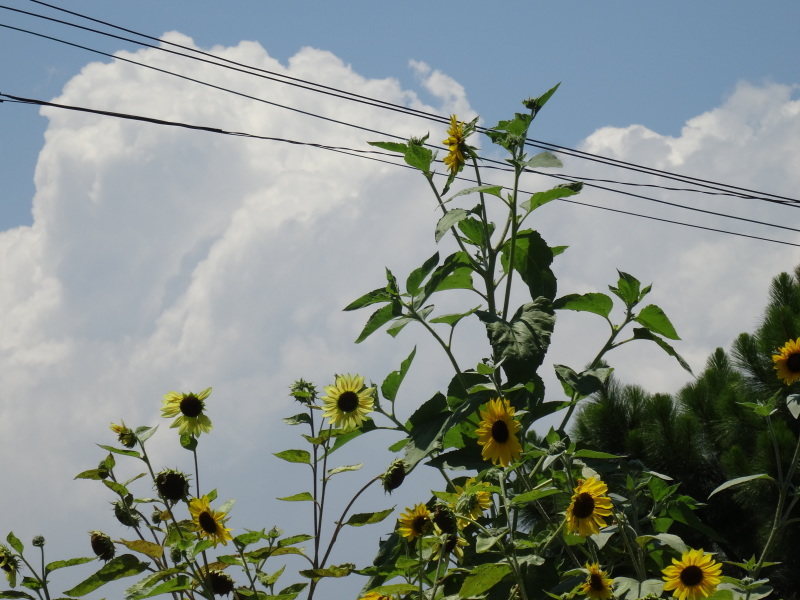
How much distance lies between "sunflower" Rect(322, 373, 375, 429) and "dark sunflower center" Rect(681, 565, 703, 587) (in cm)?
59

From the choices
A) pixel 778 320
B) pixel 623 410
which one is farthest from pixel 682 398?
pixel 778 320

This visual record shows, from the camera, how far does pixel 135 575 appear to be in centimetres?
145

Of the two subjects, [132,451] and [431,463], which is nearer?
[132,451]

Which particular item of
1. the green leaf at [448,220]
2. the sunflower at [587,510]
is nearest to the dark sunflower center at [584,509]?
the sunflower at [587,510]

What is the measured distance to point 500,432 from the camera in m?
1.47

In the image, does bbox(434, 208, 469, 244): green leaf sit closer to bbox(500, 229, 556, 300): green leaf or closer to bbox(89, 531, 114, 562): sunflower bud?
bbox(500, 229, 556, 300): green leaf

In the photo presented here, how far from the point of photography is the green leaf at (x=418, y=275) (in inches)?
68.2

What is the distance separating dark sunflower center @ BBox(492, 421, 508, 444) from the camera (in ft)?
4.79

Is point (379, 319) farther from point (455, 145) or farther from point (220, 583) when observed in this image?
point (220, 583)

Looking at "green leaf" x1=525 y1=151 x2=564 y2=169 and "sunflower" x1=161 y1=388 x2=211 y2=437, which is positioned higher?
"green leaf" x1=525 y1=151 x2=564 y2=169

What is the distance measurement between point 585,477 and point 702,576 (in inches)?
9.5

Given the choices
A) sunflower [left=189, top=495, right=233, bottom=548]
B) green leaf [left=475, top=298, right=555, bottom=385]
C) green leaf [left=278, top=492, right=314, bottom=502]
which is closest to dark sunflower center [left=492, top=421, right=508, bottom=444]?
green leaf [left=475, top=298, right=555, bottom=385]

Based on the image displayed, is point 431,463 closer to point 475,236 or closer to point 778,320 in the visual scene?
point 475,236

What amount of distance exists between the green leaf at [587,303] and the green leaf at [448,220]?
258 mm
